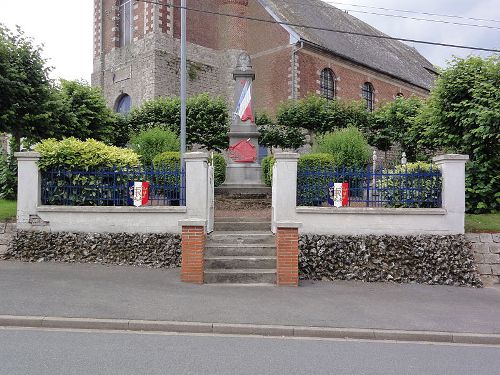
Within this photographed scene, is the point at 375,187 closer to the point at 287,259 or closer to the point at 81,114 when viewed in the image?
the point at 287,259

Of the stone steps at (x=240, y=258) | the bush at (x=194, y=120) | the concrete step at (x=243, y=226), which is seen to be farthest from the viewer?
the bush at (x=194, y=120)

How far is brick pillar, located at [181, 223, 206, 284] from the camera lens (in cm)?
873

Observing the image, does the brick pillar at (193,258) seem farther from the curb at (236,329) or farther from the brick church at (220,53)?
the brick church at (220,53)

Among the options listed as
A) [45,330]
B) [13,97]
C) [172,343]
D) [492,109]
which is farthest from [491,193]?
[13,97]

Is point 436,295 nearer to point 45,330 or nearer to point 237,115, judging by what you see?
point 45,330

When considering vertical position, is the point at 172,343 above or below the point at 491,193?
below

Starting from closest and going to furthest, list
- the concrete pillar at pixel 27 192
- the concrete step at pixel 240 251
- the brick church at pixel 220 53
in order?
1. the concrete step at pixel 240 251
2. the concrete pillar at pixel 27 192
3. the brick church at pixel 220 53

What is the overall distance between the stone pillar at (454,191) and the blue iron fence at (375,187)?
0.22 m

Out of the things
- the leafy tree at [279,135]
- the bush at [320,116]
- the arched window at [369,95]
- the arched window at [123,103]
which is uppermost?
the arched window at [369,95]

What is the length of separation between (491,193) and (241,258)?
694 cm

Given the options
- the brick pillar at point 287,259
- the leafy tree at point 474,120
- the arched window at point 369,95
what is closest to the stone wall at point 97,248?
the brick pillar at point 287,259

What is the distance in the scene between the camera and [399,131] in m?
21.4

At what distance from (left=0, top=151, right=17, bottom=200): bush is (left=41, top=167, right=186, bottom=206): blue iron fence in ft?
11.8

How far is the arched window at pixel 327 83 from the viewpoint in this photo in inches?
1211
